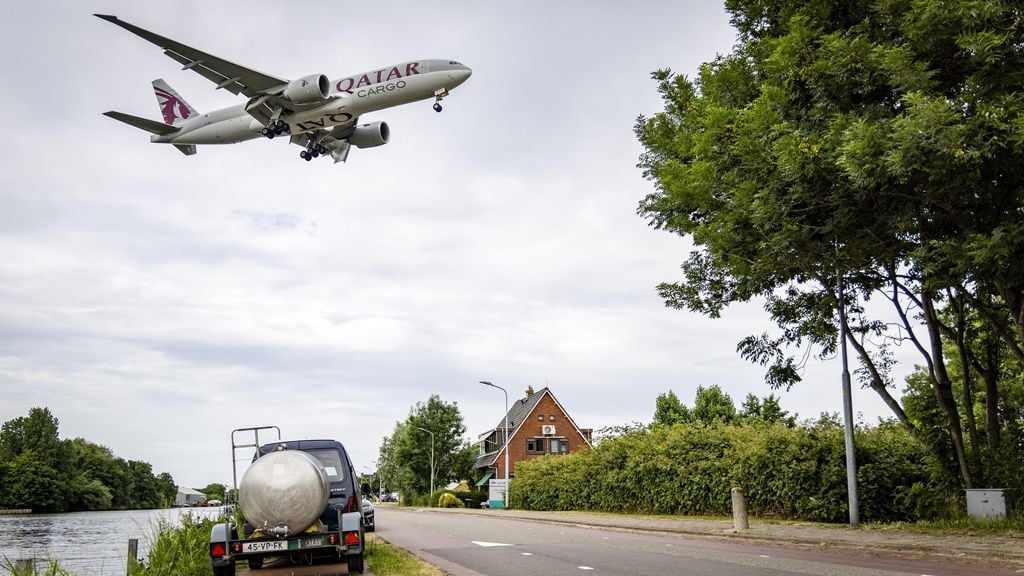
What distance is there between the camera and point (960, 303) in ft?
58.1

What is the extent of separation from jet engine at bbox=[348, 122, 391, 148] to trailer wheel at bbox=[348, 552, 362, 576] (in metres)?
15.2

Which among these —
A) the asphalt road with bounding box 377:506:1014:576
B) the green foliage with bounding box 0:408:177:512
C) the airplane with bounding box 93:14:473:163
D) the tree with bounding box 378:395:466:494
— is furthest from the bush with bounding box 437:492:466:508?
the asphalt road with bounding box 377:506:1014:576

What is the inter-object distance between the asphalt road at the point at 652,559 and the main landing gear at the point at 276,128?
11.4m

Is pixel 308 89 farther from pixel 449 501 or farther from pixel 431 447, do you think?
pixel 431 447

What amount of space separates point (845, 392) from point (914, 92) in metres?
9.46

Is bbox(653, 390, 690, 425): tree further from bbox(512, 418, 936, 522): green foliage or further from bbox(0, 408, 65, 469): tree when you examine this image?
bbox(0, 408, 65, 469): tree

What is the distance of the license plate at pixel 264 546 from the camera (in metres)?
9.59

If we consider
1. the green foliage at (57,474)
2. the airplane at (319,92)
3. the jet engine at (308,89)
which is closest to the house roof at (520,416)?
the green foliage at (57,474)

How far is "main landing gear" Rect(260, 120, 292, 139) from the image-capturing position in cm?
2100

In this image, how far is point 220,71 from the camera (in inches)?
813

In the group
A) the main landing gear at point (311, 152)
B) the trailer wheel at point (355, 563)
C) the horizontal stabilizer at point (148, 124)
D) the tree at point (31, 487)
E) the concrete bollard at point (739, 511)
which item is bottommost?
the tree at point (31, 487)

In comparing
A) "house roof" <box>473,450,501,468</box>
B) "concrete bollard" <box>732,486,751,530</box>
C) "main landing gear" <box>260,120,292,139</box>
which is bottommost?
"house roof" <box>473,450,501,468</box>

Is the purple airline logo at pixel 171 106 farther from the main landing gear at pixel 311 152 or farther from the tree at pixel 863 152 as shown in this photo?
the tree at pixel 863 152

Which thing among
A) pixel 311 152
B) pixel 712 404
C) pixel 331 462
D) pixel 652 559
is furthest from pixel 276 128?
pixel 712 404
